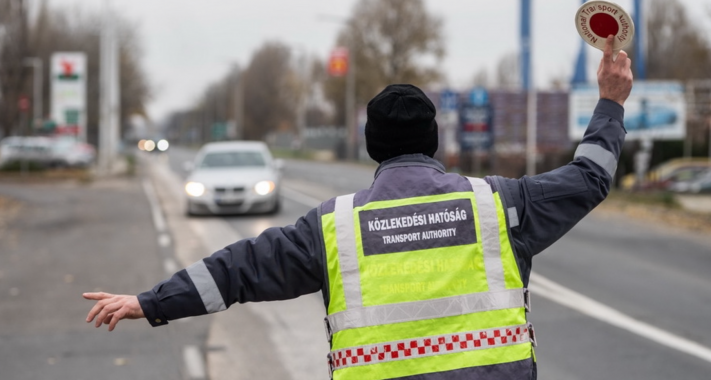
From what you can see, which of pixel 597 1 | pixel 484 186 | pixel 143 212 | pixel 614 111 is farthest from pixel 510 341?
pixel 143 212

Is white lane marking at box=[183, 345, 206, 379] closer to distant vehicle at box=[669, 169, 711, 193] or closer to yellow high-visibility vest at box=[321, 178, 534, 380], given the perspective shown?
yellow high-visibility vest at box=[321, 178, 534, 380]

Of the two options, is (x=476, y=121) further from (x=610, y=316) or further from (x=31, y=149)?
(x=610, y=316)

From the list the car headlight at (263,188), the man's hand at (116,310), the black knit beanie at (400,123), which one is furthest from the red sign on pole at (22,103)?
the black knit beanie at (400,123)

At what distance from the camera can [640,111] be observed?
3350cm

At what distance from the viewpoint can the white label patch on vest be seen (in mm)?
2756

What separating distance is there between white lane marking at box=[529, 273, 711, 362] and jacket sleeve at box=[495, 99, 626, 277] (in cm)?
460

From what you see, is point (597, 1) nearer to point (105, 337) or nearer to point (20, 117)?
point (105, 337)

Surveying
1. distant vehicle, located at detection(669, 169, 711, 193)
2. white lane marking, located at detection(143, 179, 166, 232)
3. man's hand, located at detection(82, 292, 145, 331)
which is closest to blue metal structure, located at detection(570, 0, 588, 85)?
distant vehicle, located at detection(669, 169, 711, 193)

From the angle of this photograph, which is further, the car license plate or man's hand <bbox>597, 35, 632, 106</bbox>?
the car license plate

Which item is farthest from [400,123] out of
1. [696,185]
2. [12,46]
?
[12,46]

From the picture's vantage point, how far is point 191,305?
2.82 metres

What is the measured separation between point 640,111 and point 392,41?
3170 centimetres

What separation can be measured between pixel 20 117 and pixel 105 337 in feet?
102

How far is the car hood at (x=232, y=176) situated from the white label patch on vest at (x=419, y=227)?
16.7 meters
